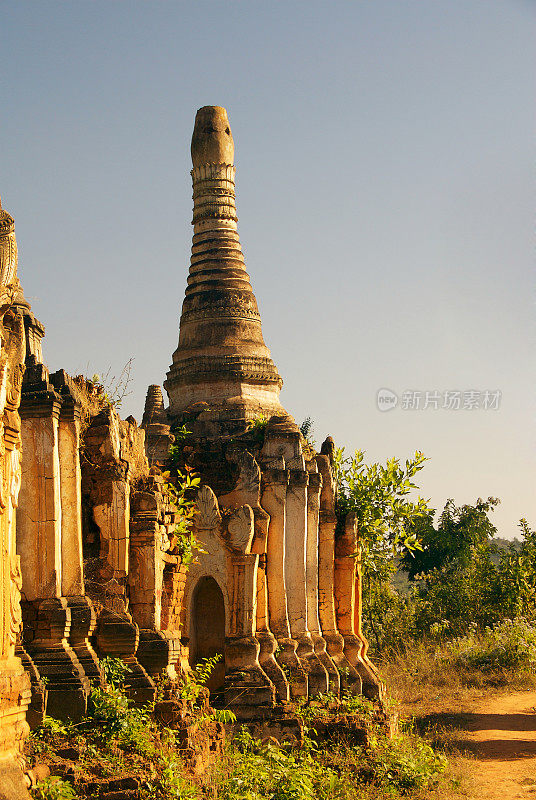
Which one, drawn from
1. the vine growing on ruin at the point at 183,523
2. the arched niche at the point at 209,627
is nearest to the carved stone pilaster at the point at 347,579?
the arched niche at the point at 209,627

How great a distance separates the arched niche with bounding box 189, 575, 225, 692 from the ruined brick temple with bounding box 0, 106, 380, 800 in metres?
0.03

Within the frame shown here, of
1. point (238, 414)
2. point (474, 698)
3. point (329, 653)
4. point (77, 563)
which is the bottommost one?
point (474, 698)

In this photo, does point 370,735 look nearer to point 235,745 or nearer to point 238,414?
point 235,745

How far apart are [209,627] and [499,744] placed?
6.02 metres

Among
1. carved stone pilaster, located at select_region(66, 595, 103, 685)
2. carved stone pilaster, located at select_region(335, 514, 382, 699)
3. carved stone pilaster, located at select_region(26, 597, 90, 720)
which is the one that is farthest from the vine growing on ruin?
carved stone pilaster, located at select_region(335, 514, 382, 699)

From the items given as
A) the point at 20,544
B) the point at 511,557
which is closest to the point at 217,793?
the point at 20,544

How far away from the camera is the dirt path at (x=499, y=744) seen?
51.1 feet

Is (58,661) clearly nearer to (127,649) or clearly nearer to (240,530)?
(127,649)

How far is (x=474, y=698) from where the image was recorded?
2384 centimetres

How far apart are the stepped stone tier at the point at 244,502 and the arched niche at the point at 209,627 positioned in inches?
0.6

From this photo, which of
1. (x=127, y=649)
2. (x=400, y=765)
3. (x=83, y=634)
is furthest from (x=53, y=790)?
(x=400, y=765)

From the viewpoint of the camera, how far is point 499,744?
18750 mm

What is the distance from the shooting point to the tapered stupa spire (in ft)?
64.7

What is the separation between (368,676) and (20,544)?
903cm
